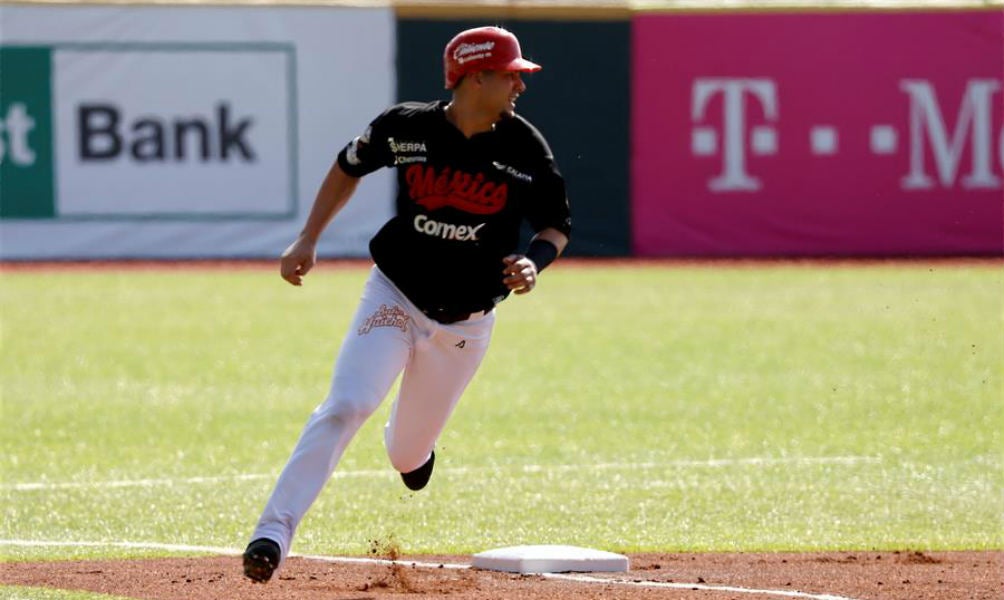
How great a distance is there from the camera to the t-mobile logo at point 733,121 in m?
23.8

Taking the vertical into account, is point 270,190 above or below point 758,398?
below

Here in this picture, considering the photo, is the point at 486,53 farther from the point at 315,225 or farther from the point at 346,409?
the point at 346,409

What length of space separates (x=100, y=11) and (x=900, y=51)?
33.6 ft

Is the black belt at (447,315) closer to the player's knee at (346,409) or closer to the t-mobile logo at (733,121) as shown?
the player's knee at (346,409)

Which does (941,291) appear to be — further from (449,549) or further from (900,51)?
(449,549)

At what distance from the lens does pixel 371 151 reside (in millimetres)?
7410

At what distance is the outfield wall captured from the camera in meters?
23.0

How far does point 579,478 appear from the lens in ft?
34.9

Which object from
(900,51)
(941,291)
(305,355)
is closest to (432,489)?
(305,355)

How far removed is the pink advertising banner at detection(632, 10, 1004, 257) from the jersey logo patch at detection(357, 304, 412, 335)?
55.5 ft

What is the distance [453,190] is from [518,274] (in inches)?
24.5

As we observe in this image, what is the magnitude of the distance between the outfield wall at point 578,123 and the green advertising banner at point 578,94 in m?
0.03

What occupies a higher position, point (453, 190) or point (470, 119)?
point (470, 119)

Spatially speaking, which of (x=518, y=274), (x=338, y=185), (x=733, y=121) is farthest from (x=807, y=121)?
(x=518, y=274)
